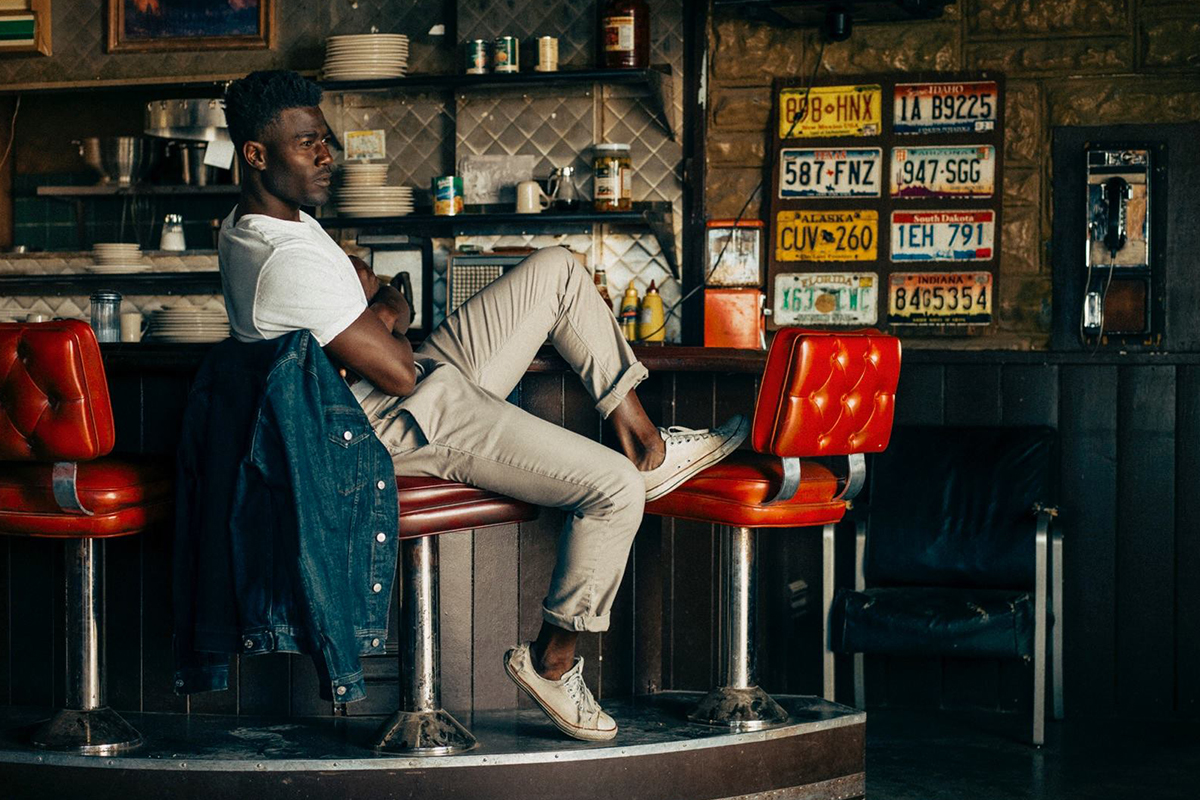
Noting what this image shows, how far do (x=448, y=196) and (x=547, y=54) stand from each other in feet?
2.06

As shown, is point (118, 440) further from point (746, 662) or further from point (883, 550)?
point (883, 550)

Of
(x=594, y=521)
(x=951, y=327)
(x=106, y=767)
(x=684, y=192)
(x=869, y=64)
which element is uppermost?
(x=869, y=64)

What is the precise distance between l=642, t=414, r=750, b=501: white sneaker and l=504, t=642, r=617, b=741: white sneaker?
1.37 feet

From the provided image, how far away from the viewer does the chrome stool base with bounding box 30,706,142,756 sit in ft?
9.69

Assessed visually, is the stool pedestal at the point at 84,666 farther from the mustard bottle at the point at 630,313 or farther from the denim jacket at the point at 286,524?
the mustard bottle at the point at 630,313

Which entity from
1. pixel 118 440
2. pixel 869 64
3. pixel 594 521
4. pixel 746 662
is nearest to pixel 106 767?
pixel 118 440

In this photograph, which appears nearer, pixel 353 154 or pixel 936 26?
pixel 936 26

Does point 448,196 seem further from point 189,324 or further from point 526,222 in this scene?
point 189,324

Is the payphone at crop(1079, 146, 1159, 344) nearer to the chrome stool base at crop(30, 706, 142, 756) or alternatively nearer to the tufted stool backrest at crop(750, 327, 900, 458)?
the tufted stool backrest at crop(750, 327, 900, 458)

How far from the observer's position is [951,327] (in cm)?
468

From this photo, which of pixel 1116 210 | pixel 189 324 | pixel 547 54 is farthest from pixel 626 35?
pixel 189 324

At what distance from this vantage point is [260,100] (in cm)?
288

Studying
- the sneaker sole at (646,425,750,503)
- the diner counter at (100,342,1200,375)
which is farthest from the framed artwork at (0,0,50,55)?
the sneaker sole at (646,425,750,503)

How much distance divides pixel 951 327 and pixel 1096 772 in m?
1.58
